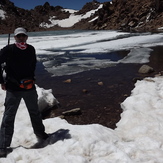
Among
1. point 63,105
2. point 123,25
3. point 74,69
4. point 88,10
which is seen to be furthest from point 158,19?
point 88,10

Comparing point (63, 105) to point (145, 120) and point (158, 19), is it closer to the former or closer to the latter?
point (145, 120)

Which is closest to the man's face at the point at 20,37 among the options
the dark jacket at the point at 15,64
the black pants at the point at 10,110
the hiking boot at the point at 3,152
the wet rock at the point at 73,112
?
the dark jacket at the point at 15,64

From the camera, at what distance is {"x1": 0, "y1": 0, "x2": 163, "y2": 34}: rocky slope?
181ft

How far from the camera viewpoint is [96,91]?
7.43 meters

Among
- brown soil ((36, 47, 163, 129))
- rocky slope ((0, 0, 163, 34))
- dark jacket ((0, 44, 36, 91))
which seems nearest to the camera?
dark jacket ((0, 44, 36, 91))

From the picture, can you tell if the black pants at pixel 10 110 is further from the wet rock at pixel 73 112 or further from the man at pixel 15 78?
the wet rock at pixel 73 112

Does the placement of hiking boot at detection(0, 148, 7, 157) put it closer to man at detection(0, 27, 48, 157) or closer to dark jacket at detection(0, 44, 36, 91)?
man at detection(0, 27, 48, 157)

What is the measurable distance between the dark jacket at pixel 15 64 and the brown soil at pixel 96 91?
7.66ft

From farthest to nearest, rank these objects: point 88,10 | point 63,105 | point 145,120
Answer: point 88,10 < point 63,105 < point 145,120

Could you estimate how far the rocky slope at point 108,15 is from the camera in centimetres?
5514

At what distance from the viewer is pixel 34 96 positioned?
11.4 ft

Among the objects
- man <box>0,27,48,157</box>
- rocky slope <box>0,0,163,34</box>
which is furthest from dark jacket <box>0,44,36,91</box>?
rocky slope <box>0,0,163,34</box>

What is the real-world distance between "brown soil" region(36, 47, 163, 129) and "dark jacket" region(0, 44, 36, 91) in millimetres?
2335

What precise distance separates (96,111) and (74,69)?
512 cm
